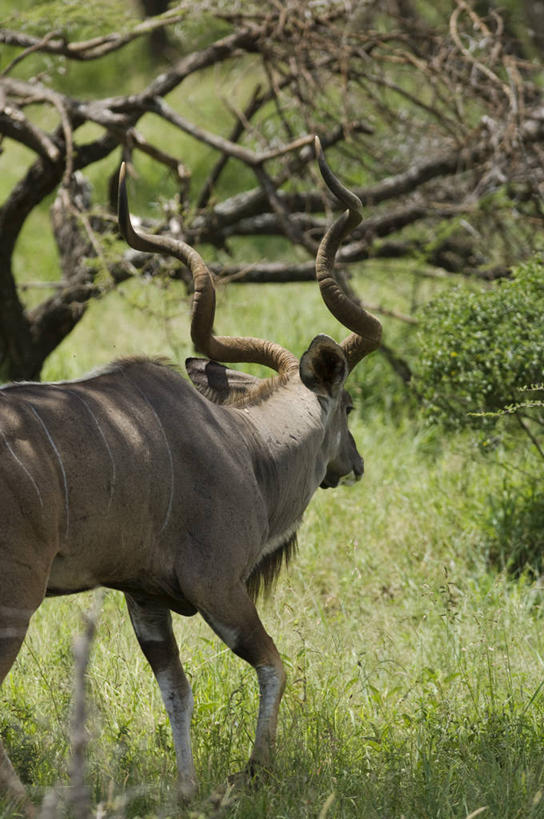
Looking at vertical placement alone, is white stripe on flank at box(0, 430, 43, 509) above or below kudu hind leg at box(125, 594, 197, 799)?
above

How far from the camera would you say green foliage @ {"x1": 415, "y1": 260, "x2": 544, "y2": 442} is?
4.78 m

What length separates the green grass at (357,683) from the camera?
304 centimetres

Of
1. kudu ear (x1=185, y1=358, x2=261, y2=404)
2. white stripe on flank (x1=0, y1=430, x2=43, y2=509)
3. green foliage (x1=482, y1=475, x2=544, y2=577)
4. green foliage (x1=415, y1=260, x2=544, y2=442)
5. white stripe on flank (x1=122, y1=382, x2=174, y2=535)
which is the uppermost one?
white stripe on flank (x1=0, y1=430, x2=43, y2=509)

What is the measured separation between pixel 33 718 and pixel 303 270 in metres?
3.89

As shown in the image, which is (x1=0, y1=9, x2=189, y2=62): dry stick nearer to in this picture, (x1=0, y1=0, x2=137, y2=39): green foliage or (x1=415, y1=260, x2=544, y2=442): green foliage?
(x1=0, y1=0, x2=137, y2=39): green foliage

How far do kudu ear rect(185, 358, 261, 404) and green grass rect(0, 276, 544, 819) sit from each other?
0.92m

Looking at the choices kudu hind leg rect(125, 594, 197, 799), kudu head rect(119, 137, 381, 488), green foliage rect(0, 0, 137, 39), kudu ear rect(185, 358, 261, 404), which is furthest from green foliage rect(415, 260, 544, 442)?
green foliage rect(0, 0, 137, 39)

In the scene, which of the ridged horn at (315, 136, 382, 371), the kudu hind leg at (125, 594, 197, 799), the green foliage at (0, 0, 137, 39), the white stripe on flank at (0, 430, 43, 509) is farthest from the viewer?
the green foliage at (0, 0, 137, 39)

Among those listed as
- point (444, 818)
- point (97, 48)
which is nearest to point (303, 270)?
point (97, 48)

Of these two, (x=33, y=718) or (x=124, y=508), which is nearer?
(x=124, y=508)

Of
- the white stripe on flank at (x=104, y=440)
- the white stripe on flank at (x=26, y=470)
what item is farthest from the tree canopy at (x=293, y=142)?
the white stripe on flank at (x=26, y=470)

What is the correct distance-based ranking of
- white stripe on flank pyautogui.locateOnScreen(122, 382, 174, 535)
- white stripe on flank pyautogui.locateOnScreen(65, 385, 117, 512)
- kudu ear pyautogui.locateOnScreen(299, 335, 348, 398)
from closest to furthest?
white stripe on flank pyautogui.locateOnScreen(65, 385, 117, 512)
white stripe on flank pyautogui.locateOnScreen(122, 382, 174, 535)
kudu ear pyautogui.locateOnScreen(299, 335, 348, 398)

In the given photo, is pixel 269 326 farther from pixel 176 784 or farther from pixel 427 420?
pixel 176 784

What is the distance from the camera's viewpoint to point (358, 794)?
3.11 m
